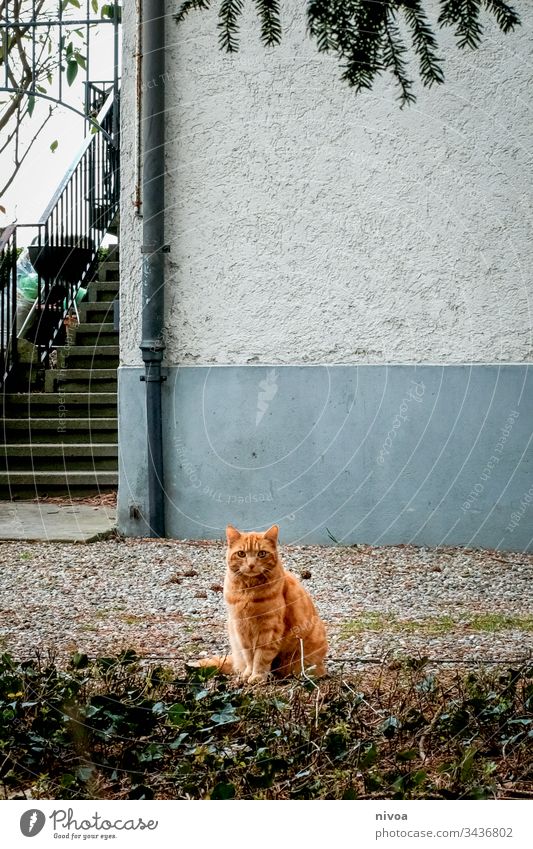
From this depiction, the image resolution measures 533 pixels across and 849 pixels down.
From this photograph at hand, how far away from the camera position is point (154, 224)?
1993mm

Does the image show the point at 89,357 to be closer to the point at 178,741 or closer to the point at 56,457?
the point at 56,457

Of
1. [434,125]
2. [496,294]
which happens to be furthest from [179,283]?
[496,294]

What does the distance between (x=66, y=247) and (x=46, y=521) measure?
1410mm

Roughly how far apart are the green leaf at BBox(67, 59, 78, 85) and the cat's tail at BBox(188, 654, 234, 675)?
1117mm

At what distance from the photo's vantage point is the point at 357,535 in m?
2.31

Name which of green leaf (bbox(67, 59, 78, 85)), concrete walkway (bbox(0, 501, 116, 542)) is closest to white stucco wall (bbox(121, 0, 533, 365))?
green leaf (bbox(67, 59, 78, 85))

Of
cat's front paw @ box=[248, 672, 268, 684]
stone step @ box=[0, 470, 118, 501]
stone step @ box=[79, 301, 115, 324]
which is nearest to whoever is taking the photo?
cat's front paw @ box=[248, 672, 268, 684]

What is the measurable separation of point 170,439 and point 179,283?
1.15ft

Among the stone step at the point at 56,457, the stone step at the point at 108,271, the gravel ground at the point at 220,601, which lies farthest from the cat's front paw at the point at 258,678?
the stone step at the point at 108,271

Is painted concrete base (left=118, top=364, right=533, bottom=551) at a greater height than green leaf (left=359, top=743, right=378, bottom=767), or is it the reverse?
painted concrete base (left=118, top=364, right=533, bottom=551)

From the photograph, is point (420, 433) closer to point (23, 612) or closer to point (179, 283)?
point (179, 283)

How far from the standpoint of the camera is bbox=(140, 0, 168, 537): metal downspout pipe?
6.37 ft

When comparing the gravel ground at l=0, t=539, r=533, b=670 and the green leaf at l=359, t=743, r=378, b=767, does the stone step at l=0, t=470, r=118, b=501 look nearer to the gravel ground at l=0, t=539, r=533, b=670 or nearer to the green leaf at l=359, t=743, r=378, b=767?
the gravel ground at l=0, t=539, r=533, b=670

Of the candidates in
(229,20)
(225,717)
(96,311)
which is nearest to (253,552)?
(225,717)
